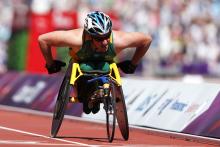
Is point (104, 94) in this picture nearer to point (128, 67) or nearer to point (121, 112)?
point (121, 112)

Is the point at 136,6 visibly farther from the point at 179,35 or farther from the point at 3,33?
the point at 3,33

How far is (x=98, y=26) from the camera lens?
1183cm

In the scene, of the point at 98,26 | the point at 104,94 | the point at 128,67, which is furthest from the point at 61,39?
the point at 128,67

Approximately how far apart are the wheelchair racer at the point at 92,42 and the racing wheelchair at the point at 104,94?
0.10 metres

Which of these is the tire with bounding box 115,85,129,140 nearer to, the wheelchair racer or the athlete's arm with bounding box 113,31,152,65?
the wheelchair racer

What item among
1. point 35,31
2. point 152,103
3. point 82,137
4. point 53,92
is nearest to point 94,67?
point 82,137

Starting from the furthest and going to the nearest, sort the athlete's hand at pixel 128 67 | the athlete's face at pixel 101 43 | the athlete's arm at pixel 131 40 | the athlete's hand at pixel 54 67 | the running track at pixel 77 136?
the athlete's hand at pixel 128 67 → the athlete's hand at pixel 54 67 → the athlete's arm at pixel 131 40 → the athlete's face at pixel 101 43 → the running track at pixel 77 136

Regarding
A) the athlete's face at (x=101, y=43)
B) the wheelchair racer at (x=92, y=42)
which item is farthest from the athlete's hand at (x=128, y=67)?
the athlete's face at (x=101, y=43)

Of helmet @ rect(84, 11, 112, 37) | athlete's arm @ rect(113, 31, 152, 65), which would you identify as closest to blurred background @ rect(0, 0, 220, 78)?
athlete's arm @ rect(113, 31, 152, 65)

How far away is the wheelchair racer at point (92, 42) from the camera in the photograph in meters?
11.9

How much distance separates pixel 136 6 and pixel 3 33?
5731mm

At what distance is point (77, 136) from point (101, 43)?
1855 mm

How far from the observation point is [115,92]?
39.7ft

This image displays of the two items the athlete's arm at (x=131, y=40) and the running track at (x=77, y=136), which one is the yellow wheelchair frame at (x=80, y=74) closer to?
the athlete's arm at (x=131, y=40)
